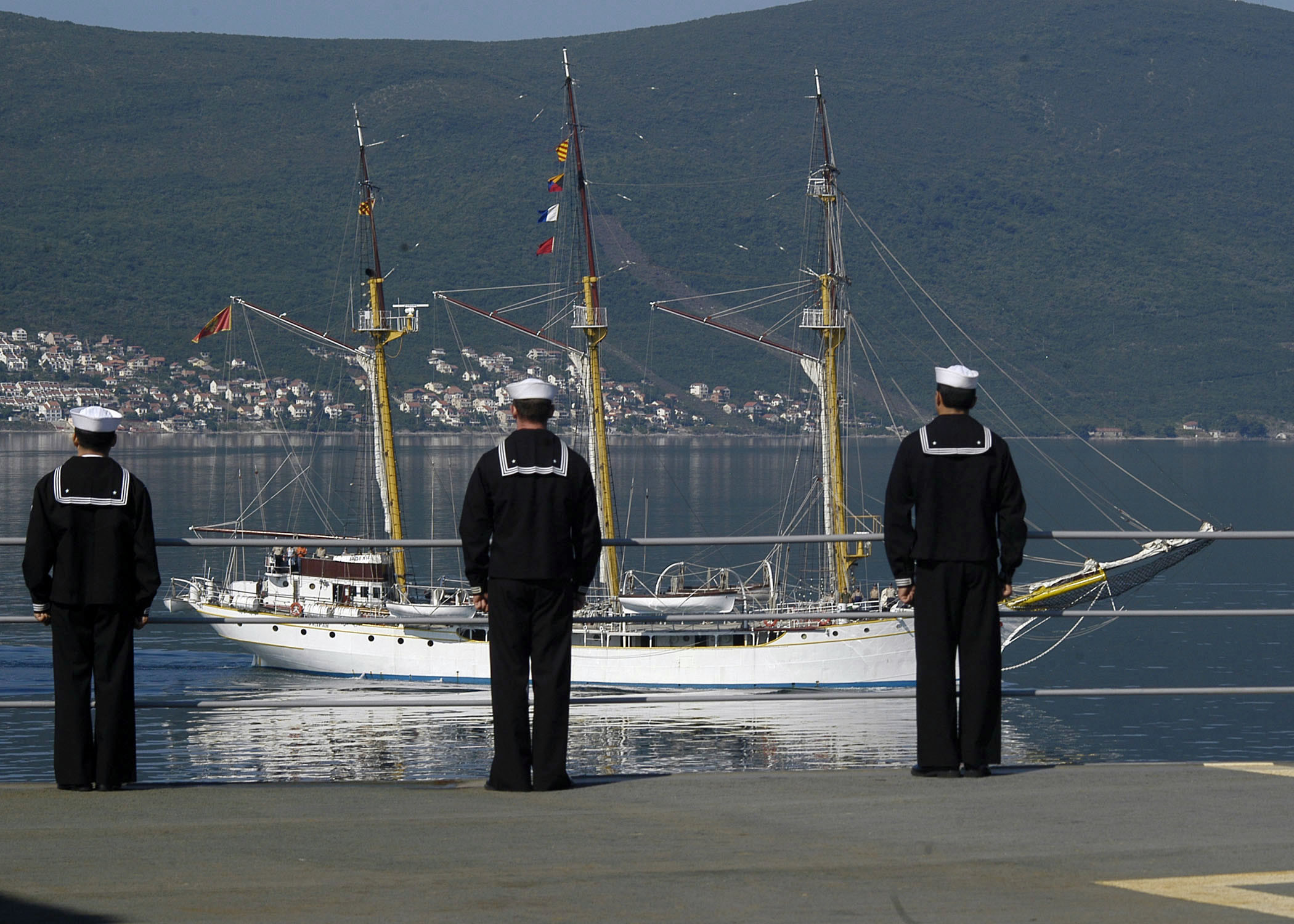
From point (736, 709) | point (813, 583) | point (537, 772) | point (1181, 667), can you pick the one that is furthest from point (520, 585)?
point (813, 583)

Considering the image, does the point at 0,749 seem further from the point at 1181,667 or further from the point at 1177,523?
the point at 1177,523

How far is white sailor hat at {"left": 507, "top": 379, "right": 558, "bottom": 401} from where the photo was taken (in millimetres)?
5973

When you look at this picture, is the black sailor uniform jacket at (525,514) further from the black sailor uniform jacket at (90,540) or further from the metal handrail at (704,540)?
the black sailor uniform jacket at (90,540)

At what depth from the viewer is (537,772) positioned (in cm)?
603

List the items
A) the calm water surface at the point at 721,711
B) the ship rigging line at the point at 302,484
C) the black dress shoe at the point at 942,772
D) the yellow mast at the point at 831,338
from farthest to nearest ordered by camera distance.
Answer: the ship rigging line at the point at 302,484, the yellow mast at the point at 831,338, the calm water surface at the point at 721,711, the black dress shoe at the point at 942,772

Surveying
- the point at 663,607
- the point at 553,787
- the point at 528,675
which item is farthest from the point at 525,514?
the point at 663,607

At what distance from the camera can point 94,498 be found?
592 centimetres

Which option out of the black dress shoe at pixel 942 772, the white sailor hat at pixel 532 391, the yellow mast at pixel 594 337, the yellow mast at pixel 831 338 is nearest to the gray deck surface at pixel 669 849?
the black dress shoe at pixel 942 772

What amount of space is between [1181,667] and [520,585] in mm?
39991

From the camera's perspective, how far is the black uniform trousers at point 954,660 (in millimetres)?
6094

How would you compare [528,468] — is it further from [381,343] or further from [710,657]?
[381,343]

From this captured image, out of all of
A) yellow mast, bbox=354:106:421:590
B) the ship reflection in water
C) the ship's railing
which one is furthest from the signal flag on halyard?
the ship's railing

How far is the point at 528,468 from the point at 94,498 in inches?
61.4

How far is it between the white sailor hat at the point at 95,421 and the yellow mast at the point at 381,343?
3813 cm
